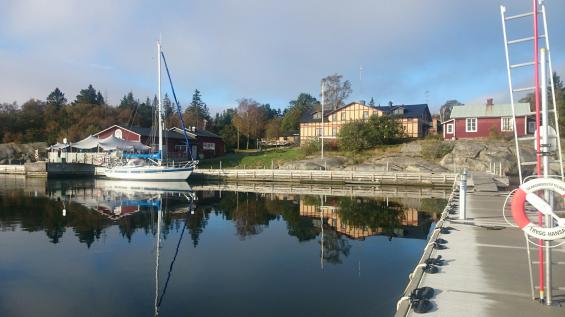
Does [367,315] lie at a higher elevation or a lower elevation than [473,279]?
lower

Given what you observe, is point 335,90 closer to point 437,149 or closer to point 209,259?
point 437,149

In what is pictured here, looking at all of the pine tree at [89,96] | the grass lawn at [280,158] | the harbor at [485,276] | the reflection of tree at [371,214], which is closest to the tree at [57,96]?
the pine tree at [89,96]

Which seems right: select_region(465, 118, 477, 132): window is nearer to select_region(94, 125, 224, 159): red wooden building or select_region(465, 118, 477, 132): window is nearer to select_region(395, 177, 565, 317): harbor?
select_region(94, 125, 224, 159): red wooden building

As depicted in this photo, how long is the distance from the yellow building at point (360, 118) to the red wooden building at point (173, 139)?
1383 cm

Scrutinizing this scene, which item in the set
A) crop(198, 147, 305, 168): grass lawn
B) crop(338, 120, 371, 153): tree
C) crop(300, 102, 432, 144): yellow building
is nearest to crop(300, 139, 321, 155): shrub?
crop(198, 147, 305, 168): grass lawn

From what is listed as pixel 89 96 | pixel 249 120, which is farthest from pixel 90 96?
pixel 249 120

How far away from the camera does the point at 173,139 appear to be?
182ft

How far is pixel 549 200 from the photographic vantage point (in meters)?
5.86

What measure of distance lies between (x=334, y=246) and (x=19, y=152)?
64.9 m

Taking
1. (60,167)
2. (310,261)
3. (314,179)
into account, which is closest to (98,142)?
(60,167)

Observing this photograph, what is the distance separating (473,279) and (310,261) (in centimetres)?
582

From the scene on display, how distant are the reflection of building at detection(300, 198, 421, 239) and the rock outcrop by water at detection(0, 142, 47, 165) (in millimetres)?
53128

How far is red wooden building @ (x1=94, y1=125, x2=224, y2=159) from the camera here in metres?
55.2

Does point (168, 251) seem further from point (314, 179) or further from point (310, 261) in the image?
point (314, 179)
